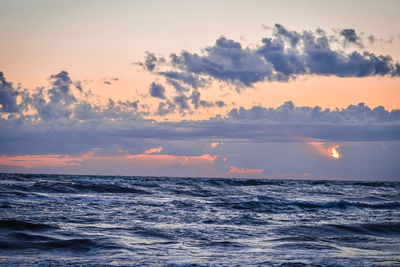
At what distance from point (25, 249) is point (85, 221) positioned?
4.29 m

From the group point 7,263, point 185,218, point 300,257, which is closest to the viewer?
point 7,263

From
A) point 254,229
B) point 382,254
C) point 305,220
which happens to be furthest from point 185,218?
point 382,254

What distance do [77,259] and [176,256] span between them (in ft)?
6.55

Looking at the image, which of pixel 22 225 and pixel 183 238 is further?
pixel 22 225

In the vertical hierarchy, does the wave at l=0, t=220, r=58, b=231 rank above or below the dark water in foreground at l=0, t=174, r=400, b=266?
above

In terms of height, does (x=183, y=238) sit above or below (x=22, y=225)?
below

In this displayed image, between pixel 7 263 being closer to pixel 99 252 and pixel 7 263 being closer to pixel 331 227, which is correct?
pixel 99 252

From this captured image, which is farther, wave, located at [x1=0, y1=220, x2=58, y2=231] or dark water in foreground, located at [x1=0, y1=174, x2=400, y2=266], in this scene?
wave, located at [x1=0, y1=220, x2=58, y2=231]

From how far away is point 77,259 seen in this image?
7957mm

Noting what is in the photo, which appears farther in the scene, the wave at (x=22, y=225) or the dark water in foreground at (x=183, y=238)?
the wave at (x=22, y=225)

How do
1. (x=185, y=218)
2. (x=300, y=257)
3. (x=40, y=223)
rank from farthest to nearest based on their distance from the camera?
(x=185, y=218) < (x=40, y=223) < (x=300, y=257)

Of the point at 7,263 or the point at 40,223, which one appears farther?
the point at 40,223

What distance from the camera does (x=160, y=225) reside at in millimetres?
12992

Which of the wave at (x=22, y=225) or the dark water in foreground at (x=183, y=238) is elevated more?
the wave at (x=22, y=225)
